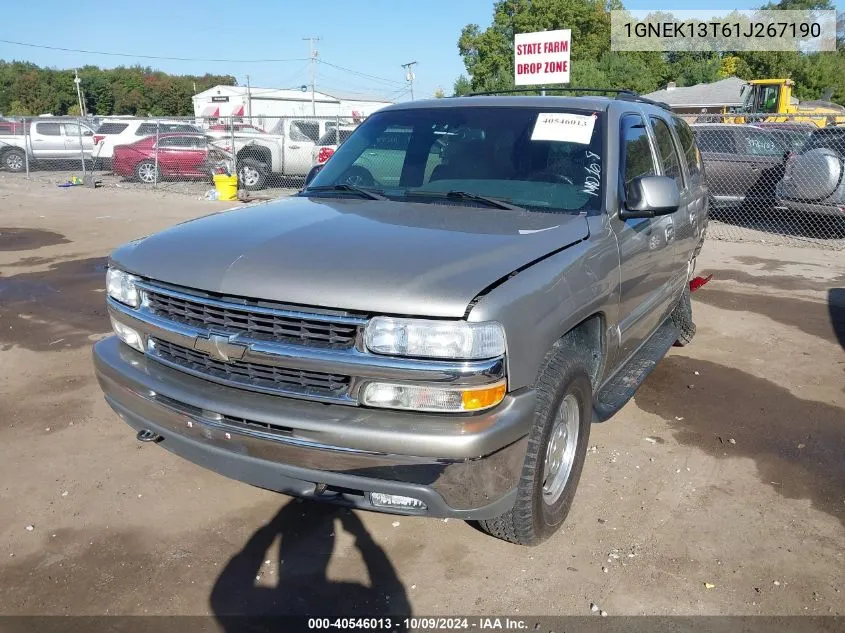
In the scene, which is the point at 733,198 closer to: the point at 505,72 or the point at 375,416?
the point at 375,416

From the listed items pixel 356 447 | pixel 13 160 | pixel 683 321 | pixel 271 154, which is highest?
pixel 13 160

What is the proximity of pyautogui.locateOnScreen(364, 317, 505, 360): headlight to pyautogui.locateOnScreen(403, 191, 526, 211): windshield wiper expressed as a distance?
1.20 m

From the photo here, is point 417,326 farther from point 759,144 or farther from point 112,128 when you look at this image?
point 112,128

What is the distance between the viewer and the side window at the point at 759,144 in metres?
13.0

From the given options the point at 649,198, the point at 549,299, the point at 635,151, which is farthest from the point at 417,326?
the point at 635,151

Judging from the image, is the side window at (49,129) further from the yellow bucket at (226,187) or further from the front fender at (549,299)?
the front fender at (549,299)

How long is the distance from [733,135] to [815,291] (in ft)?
20.3

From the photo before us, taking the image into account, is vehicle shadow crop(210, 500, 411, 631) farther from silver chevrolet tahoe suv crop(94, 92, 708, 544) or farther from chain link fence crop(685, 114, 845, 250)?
chain link fence crop(685, 114, 845, 250)

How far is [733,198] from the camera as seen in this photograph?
1324cm

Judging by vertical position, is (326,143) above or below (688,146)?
above

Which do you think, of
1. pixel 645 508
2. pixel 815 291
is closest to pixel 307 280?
pixel 645 508

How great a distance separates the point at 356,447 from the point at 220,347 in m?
0.68

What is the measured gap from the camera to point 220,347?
269cm

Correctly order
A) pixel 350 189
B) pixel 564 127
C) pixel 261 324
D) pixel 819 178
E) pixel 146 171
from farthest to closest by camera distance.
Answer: pixel 146 171
pixel 819 178
pixel 350 189
pixel 564 127
pixel 261 324
